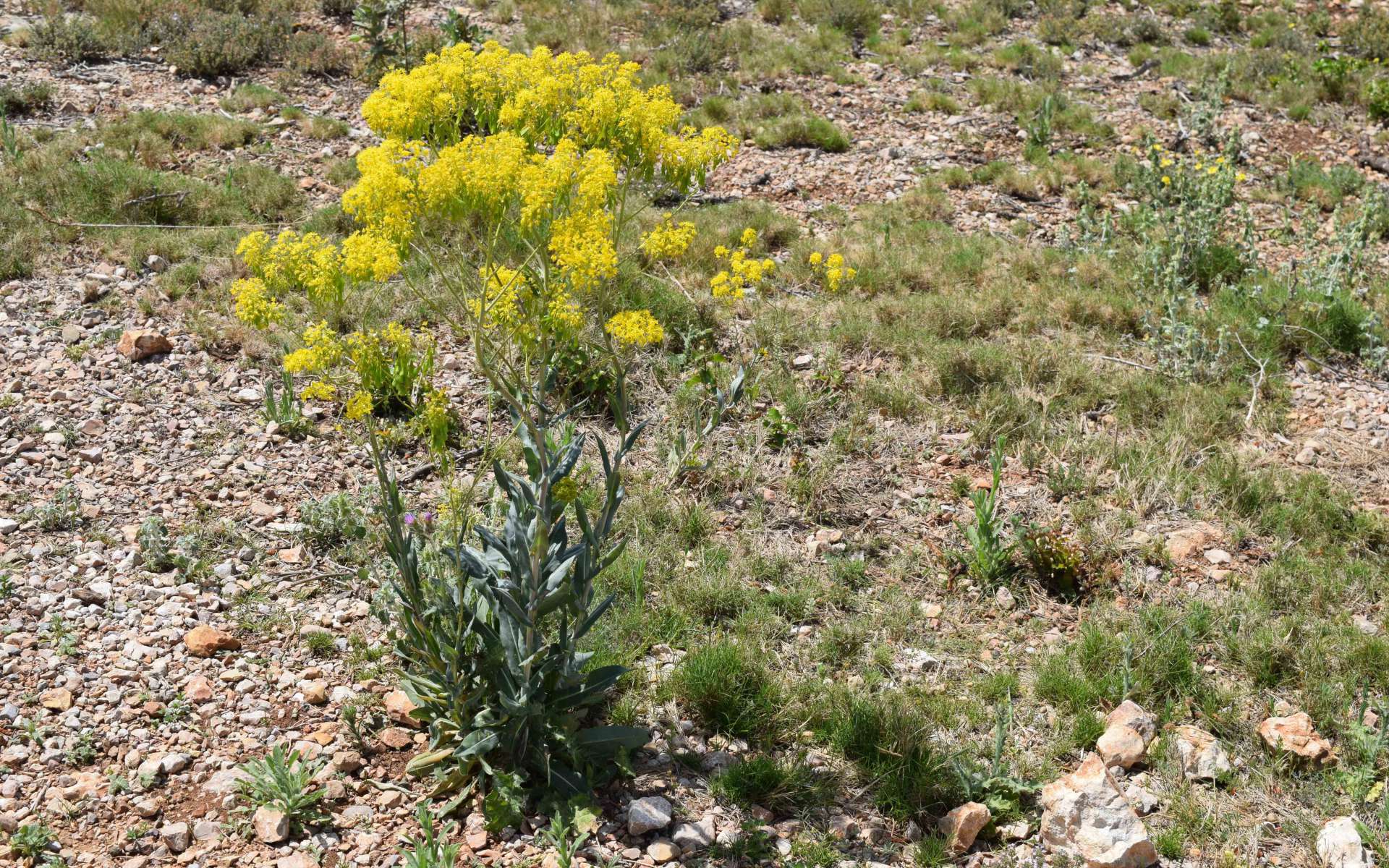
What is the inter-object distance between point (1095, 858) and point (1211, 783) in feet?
2.45

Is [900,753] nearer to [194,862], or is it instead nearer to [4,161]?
[194,862]

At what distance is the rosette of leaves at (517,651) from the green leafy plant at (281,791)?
38cm

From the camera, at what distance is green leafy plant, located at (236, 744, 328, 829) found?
12.7ft

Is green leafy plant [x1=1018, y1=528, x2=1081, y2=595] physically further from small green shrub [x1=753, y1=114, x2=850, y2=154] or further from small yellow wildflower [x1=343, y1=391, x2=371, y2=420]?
small green shrub [x1=753, y1=114, x2=850, y2=154]

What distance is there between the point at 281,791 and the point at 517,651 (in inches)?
39.4

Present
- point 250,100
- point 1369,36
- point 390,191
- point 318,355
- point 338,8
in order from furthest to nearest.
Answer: point 338,8 → point 1369,36 → point 250,100 → point 318,355 → point 390,191

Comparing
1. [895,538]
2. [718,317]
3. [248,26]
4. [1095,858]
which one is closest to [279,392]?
[718,317]

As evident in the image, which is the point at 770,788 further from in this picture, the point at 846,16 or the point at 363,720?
the point at 846,16

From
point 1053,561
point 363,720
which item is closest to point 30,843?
point 363,720

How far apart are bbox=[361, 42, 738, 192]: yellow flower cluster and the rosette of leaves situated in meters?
1.04

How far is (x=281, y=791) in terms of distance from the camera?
3.87 metres

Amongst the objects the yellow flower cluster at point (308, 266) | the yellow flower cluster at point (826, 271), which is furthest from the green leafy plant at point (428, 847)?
the yellow flower cluster at point (826, 271)

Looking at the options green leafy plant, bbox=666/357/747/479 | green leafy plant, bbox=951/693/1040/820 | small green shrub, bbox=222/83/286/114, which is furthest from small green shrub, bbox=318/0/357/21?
green leafy plant, bbox=951/693/1040/820

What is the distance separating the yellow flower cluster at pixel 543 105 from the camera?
3.68m
